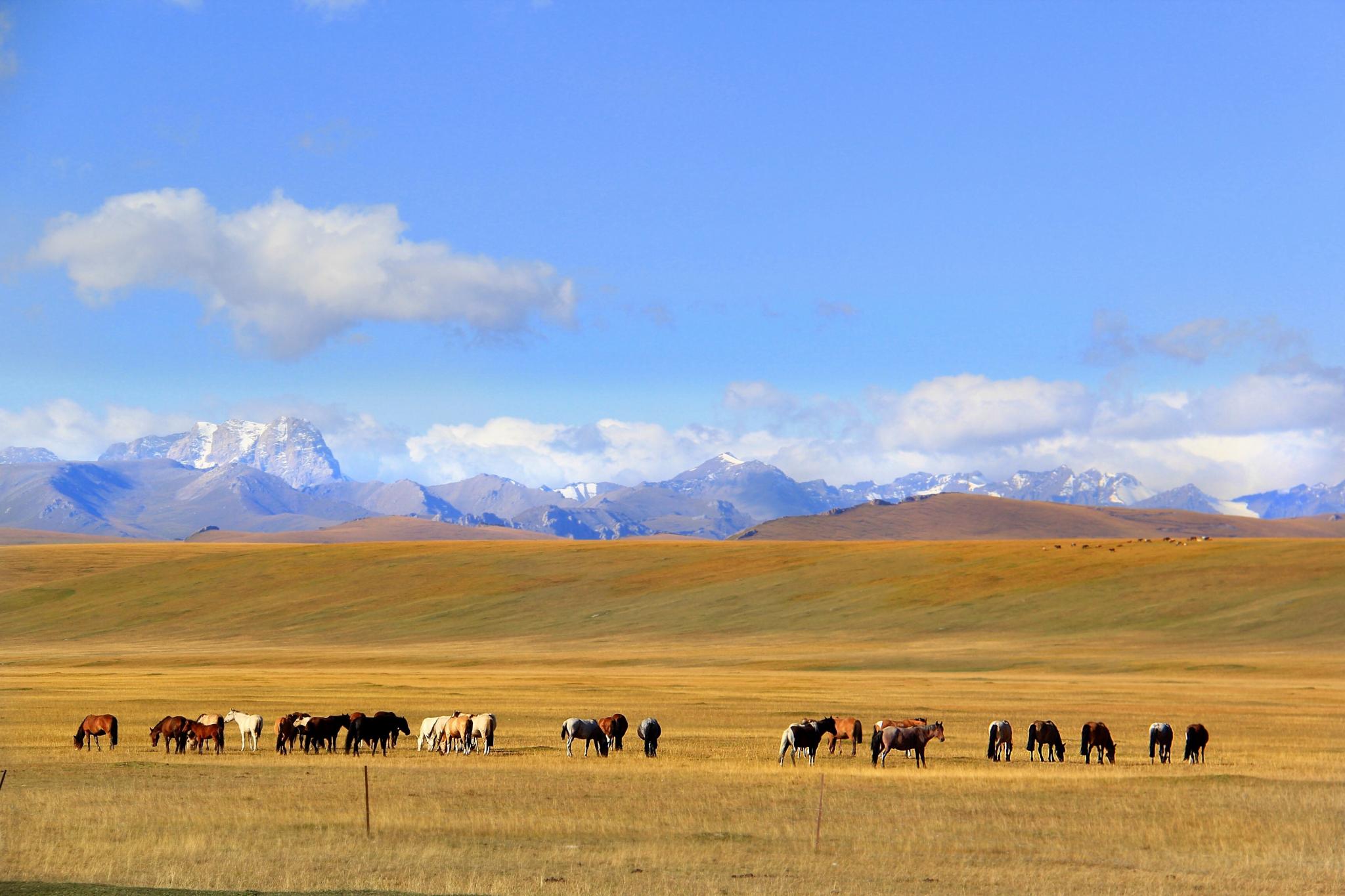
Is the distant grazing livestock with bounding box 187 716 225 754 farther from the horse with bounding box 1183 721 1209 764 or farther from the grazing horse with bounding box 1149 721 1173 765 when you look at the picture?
the horse with bounding box 1183 721 1209 764

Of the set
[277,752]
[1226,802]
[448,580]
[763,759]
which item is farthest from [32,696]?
[448,580]

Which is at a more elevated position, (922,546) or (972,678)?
(922,546)

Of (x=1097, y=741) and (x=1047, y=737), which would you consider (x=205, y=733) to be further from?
(x=1097, y=741)

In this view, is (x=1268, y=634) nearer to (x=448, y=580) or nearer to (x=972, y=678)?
(x=972, y=678)

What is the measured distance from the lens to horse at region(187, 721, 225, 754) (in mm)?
39312

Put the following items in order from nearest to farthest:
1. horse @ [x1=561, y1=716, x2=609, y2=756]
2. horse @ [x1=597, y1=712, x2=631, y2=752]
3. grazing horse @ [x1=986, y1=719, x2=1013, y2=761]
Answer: grazing horse @ [x1=986, y1=719, x2=1013, y2=761], horse @ [x1=561, y1=716, x2=609, y2=756], horse @ [x1=597, y1=712, x2=631, y2=752]

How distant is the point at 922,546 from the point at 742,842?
485 feet

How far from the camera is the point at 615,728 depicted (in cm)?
3994

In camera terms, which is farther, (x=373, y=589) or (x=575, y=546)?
(x=575, y=546)

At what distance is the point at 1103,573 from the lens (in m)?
136

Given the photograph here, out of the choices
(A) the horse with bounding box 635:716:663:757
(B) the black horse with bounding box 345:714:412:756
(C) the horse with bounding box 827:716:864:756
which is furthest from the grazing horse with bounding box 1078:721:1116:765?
(B) the black horse with bounding box 345:714:412:756

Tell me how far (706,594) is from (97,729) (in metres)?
107

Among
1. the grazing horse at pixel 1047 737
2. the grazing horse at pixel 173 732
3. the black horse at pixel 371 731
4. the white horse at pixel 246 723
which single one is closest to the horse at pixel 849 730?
the grazing horse at pixel 1047 737

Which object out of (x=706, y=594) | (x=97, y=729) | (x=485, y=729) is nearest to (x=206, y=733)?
(x=97, y=729)
